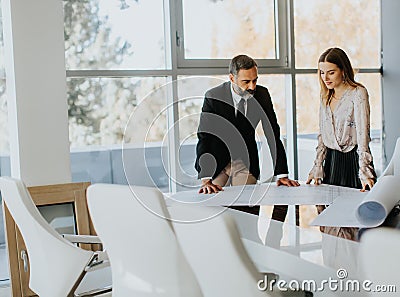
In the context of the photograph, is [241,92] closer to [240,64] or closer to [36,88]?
[240,64]

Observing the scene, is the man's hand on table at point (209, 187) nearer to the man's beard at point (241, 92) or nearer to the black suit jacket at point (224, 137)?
the black suit jacket at point (224, 137)

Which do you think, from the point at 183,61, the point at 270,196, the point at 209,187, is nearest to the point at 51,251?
the point at 209,187

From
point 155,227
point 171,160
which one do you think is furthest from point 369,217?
point 171,160

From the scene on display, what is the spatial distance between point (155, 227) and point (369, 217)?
0.64 metres

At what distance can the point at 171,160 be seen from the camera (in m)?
4.90

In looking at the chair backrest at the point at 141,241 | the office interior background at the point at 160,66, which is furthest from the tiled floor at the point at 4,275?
the chair backrest at the point at 141,241

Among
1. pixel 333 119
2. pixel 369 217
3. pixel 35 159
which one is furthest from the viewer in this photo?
pixel 35 159

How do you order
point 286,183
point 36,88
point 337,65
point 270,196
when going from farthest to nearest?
point 36,88 → point 337,65 → point 286,183 → point 270,196

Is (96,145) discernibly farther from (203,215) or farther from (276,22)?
(203,215)

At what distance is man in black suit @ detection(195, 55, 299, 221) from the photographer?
3098 mm

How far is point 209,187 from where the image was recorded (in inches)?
114

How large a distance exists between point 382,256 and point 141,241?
3.26ft

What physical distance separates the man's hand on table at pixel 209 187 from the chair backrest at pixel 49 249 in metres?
0.65

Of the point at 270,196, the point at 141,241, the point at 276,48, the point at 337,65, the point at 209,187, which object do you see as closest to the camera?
the point at 141,241
